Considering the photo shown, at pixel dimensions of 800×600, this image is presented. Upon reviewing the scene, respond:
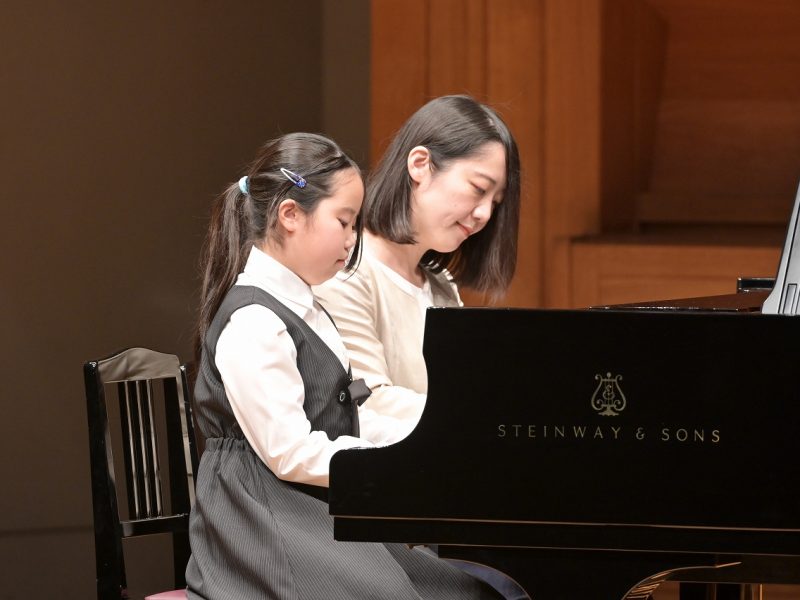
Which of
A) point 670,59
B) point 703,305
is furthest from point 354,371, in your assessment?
point 670,59

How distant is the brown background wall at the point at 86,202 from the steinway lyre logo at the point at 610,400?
163 cm

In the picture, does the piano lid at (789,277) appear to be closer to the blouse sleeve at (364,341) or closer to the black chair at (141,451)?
the blouse sleeve at (364,341)

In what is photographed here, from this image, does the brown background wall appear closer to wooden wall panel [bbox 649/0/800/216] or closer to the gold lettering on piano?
wooden wall panel [bbox 649/0/800/216]

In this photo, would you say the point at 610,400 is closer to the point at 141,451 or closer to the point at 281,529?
the point at 281,529

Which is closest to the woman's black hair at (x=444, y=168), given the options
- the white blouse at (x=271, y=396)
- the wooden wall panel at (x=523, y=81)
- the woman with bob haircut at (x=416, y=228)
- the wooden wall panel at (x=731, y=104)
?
the woman with bob haircut at (x=416, y=228)

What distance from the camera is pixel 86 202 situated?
2.75m

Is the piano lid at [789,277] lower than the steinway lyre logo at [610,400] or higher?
higher

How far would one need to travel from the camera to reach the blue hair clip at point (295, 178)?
180cm

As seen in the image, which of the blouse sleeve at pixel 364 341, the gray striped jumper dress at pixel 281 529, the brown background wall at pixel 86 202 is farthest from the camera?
the brown background wall at pixel 86 202

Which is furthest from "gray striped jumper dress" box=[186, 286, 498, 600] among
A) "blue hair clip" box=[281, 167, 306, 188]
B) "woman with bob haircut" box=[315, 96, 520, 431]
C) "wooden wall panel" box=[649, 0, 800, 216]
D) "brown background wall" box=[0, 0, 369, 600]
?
Answer: "wooden wall panel" box=[649, 0, 800, 216]

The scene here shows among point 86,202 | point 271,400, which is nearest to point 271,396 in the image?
point 271,400

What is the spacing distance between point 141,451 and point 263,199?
0.54m

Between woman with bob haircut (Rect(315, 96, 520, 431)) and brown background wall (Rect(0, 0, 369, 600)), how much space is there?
827 mm

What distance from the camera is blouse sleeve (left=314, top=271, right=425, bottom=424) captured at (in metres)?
2.07
